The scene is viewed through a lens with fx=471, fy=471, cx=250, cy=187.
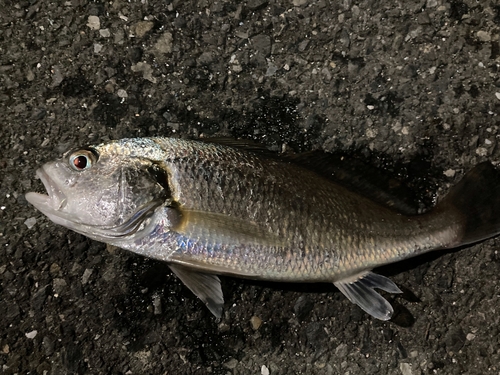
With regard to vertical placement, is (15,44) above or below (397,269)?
above

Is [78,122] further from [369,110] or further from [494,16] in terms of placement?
[494,16]

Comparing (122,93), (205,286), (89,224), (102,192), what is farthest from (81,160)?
(205,286)

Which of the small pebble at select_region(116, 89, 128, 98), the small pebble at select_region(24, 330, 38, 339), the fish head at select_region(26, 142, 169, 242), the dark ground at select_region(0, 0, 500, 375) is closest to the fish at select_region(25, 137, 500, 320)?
the fish head at select_region(26, 142, 169, 242)

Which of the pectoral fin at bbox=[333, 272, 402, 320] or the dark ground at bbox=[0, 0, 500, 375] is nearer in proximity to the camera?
the pectoral fin at bbox=[333, 272, 402, 320]

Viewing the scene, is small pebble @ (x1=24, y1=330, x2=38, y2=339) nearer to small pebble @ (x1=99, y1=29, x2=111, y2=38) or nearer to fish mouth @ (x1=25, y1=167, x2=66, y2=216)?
fish mouth @ (x1=25, y1=167, x2=66, y2=216)

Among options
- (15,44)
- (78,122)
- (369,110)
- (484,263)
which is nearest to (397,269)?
(484,263)

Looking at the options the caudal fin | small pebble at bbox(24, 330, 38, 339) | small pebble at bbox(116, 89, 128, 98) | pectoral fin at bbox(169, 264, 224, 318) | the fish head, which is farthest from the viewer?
small pebble at bbox(116, 89, 128, 98)

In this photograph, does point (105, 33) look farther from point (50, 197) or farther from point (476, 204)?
point (476, 204)
